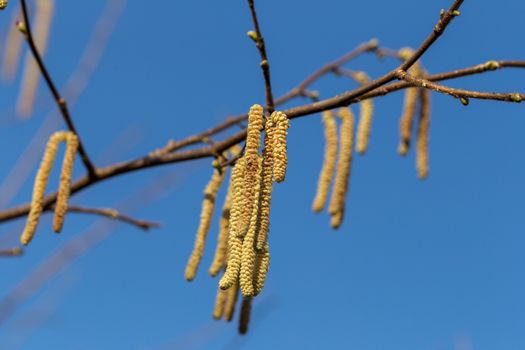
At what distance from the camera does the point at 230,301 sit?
1791 mm

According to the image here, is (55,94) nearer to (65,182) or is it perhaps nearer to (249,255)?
(65,182)

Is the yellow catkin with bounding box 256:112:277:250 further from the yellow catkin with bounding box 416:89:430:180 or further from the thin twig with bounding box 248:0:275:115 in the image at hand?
the yellow catkin with bounding box 416:89:430:180

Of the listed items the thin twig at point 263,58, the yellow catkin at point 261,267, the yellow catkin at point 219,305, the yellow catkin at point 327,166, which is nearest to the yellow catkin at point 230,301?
the yellow catkin at point 219,305

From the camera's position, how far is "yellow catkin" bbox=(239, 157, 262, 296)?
1078 millimetres

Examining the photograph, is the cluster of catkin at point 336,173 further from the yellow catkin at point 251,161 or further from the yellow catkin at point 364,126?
the yellow catkin at point 251,161

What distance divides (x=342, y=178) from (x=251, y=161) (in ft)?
2.78

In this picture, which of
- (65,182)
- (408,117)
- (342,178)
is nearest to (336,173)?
(342,178)

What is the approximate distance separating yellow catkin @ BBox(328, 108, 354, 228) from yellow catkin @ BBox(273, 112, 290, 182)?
0.82 meters

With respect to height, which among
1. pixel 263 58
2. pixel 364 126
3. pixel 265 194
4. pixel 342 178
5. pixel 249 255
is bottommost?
pixel 249 255

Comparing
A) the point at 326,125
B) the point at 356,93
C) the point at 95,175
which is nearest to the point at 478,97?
the point at 356,93

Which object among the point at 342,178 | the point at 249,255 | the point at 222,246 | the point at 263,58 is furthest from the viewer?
the point at 342,178

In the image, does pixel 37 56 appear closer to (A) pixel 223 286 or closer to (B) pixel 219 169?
(B) pixel 219 169

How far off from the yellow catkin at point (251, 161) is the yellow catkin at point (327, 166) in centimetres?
82

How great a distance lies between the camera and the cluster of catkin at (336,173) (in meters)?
1.97
